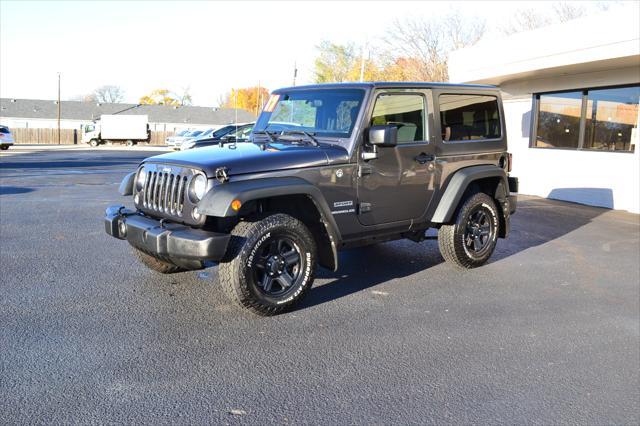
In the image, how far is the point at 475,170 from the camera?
247 inches

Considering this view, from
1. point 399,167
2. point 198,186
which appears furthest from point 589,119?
point 198,186

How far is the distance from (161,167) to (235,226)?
925mm

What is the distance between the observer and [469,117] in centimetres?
644

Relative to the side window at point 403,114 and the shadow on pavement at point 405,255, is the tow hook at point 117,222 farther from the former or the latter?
the side window at point 403,114

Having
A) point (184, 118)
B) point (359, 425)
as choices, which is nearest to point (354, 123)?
point (359, 425)

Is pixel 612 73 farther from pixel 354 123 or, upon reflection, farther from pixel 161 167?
pixel 161 167

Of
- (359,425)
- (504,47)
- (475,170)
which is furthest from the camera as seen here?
(504,47)

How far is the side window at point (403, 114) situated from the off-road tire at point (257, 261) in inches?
55.0

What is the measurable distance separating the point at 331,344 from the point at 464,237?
109 inches

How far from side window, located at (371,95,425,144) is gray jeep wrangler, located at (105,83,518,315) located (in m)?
0.01

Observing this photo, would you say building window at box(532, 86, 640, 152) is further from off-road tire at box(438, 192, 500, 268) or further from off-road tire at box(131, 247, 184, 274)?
off-road tire at box(131, 247, 184, 274)

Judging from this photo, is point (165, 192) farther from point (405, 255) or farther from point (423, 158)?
point (405, 255)

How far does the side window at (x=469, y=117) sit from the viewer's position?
6.12m

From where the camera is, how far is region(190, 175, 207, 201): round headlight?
4426 millimetres
